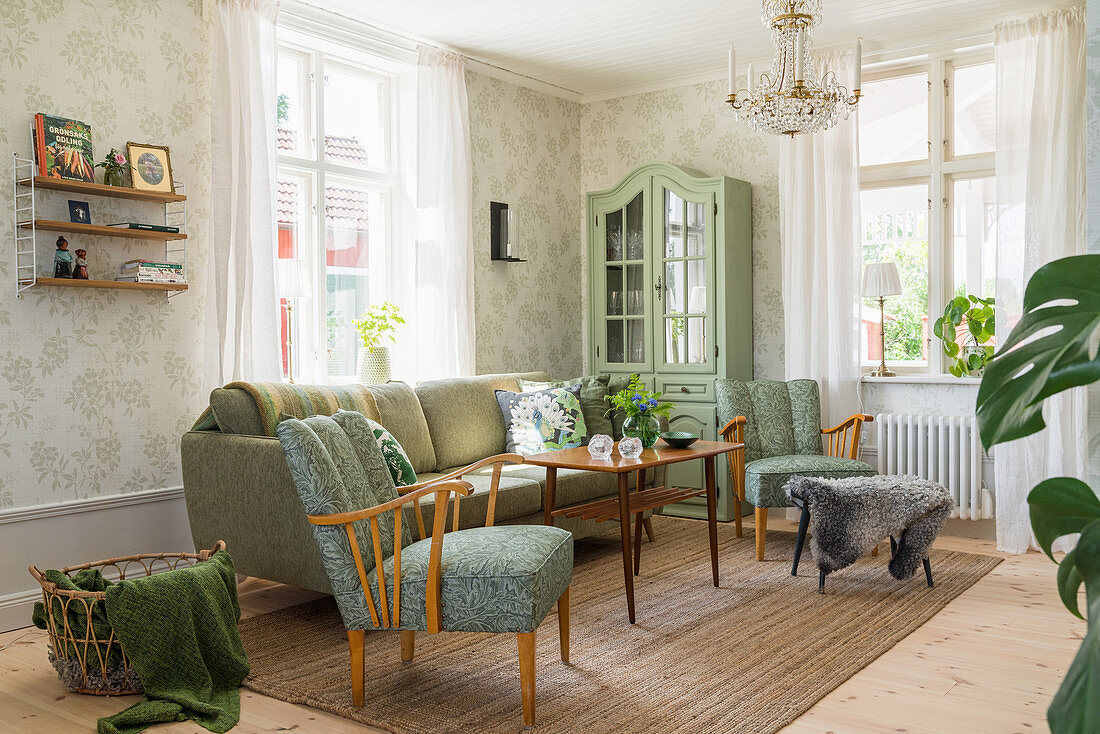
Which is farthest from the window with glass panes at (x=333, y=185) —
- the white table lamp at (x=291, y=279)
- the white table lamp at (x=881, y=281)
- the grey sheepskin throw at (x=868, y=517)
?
the white table lamp at (x=881, y=281)

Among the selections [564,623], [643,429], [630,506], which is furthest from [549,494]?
[564,623]

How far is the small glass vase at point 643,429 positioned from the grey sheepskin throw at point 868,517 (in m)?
0.65

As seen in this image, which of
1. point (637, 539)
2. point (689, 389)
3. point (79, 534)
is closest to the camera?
point (79, 534)

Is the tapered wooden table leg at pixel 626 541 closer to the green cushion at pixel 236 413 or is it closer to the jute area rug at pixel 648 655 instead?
the jute area rug at pixel 648 655

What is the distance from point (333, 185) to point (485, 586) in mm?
3076

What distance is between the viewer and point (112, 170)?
11.9 ft

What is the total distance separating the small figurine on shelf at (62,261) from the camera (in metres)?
3.48

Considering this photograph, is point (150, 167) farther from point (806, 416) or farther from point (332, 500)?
point (806, 416)

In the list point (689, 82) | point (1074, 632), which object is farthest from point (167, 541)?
point (689, 82)

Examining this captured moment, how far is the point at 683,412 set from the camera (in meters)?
5.48

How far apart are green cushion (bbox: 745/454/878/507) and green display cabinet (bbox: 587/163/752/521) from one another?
2.86 ft

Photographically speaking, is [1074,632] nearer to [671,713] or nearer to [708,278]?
[671,713]

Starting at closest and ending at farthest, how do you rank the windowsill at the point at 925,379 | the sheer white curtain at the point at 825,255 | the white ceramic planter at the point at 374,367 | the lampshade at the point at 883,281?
the white ceramic planter at the point at 374,367
the windowsill at the point at 925,379
the lampshade at the point at 883,281
the sheer white curtain at the point at 825,255

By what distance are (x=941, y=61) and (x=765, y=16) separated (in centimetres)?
190
